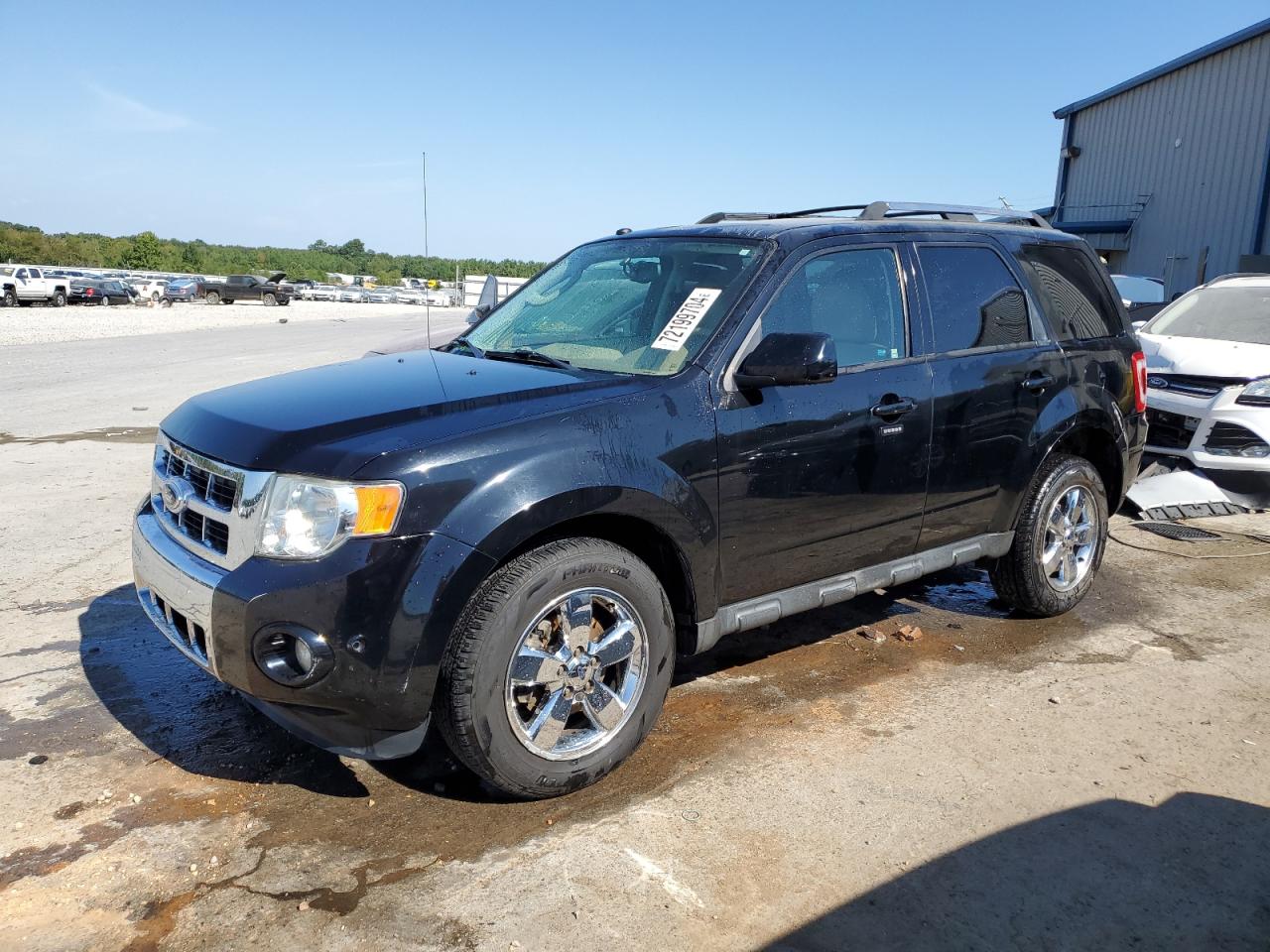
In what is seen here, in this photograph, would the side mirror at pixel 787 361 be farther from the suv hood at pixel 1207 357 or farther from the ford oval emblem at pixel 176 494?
the suv hood at pixel 1207 357

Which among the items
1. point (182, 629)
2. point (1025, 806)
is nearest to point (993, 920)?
point (1025, 806)

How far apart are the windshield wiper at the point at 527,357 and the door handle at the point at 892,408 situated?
1249 millimetres

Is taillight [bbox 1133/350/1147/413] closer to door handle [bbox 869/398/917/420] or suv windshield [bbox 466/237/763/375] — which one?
door handle [bbox 869/398/917/420]

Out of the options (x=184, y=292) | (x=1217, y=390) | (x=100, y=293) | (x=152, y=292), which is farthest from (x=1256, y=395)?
(x=184, y=292)

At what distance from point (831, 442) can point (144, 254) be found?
11818cm

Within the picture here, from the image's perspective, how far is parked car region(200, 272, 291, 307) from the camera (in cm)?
5359

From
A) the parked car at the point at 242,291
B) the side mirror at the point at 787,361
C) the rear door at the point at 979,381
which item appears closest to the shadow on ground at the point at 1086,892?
the rear door at the point at 979,381

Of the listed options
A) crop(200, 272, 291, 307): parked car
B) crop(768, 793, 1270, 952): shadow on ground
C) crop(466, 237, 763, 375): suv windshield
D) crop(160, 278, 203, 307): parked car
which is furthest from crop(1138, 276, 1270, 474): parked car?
crop(160, 278, 203, 307): parked car

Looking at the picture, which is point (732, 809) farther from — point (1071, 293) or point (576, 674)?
point (1071, 293)

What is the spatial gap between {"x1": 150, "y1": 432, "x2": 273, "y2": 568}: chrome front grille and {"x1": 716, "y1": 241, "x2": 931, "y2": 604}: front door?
1565 mm

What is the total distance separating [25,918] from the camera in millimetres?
2635

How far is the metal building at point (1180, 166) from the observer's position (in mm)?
22031

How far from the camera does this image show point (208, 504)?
312 centimetres

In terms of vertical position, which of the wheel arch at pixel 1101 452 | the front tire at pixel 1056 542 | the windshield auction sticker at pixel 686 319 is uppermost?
the windshield auction sticker at pixel 686 319
